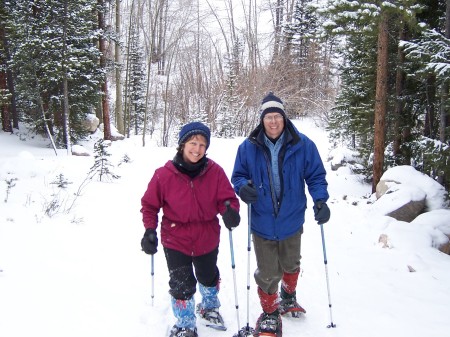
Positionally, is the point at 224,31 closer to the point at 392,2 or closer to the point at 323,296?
the point at 392,2

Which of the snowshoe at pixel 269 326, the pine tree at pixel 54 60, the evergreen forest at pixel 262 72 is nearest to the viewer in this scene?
the snowshoe at pixel 269 326

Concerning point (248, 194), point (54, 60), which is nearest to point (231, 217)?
point (248, 194)

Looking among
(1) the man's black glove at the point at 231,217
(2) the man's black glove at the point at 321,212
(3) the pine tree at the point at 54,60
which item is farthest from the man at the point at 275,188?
(3) the pine tree at the point at 54,60

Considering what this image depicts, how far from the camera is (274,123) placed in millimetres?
3102

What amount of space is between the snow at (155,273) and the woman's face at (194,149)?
1454mm

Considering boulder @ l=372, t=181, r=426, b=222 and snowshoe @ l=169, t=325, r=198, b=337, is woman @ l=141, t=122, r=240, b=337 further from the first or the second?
boulder @ l=372, t=181, r=426, b=222

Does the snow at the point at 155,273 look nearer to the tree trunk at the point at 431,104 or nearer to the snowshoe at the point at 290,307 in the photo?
the snowshoe at the point at 290,307

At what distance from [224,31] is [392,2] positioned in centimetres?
2383

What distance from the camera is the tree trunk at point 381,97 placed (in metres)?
7.96

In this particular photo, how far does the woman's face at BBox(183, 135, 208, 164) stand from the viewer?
3.01 metres

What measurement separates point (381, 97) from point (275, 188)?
6.38 metres

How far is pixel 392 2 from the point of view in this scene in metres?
6.43

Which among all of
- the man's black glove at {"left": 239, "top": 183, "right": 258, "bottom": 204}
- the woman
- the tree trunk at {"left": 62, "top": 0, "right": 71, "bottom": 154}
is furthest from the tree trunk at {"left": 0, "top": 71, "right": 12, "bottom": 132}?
the man's black glove at {"left": 239, "top": 183, "right": 258, "bottom": 204}

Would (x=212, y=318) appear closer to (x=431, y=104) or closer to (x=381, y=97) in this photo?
(x=381, y=97)
